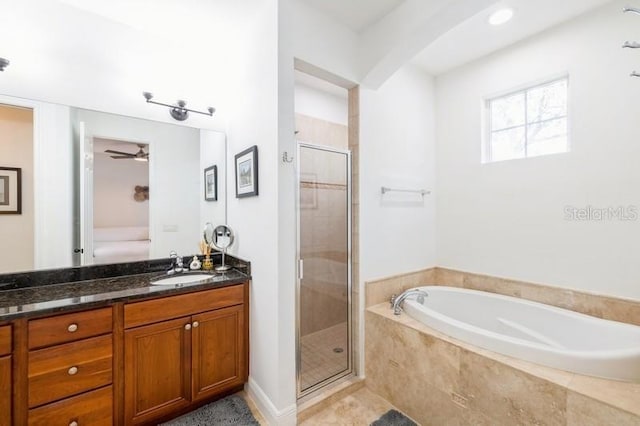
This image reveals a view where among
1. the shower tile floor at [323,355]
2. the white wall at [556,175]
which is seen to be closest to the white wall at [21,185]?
the shower tile floor at [323,355]

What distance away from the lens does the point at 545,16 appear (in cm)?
197

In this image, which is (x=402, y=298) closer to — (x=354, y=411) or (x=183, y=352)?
(x=354, y=411)

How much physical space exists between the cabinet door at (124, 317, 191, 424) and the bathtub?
158 cm

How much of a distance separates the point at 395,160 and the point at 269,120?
1269 mm

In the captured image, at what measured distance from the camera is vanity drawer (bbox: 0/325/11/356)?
1.21 metres

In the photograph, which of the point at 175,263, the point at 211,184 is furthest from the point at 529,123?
the point at 175,263

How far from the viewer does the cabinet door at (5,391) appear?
1214mm

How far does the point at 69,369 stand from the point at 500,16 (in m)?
3.47

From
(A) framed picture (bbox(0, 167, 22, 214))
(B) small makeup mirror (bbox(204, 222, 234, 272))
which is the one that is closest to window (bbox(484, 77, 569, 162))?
(B) small makeup mirror (bbox(204, 222, 234, 272))

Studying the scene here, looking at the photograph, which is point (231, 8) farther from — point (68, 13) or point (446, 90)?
point (446, 90)

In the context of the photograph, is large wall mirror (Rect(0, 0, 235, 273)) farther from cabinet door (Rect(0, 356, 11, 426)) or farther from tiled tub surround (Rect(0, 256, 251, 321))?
cabinet door (Rect(0, 356, 11, 426))

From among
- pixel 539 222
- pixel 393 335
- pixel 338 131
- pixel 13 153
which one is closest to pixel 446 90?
pixel 338 131

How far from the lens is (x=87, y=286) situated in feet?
5.55

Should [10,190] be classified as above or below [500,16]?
below
